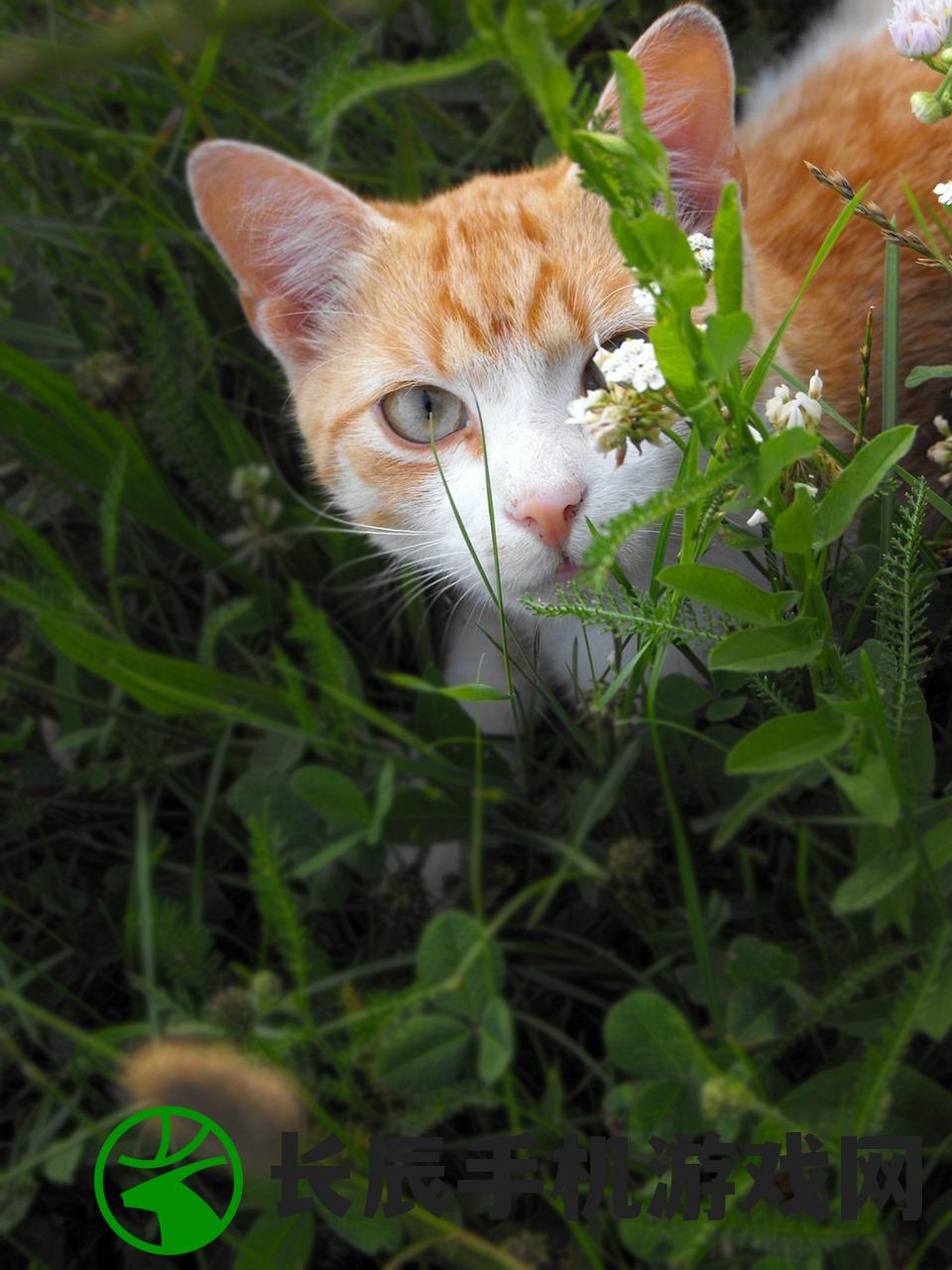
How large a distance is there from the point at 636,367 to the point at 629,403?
30 millimetres

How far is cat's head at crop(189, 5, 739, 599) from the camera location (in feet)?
4.05

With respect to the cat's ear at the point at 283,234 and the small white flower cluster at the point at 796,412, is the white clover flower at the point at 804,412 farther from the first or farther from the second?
the cat's ear at the point at 283,234

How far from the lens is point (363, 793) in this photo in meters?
1.39

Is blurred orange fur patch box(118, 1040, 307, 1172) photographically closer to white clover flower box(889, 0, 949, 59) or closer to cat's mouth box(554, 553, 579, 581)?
cat's mouth box(554, 553, 579, 581)

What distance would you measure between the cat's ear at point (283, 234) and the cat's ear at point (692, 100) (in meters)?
0.39

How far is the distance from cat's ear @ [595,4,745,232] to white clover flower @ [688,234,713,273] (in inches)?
11.2

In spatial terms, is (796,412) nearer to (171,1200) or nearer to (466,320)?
(466,320)

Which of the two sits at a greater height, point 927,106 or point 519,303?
point 927,106

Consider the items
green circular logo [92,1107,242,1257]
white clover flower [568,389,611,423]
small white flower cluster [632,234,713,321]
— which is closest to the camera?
small white flower cluster [632,234,713,321]

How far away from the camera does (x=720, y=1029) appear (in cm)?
107

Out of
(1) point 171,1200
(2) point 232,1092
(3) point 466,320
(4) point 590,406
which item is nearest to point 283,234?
(3) point 466,320

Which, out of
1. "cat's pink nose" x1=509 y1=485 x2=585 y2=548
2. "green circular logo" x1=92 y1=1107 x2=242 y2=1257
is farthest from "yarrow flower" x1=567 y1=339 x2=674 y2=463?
"green circular logo" x1=92 y1=1107 x2=242 y2=1257

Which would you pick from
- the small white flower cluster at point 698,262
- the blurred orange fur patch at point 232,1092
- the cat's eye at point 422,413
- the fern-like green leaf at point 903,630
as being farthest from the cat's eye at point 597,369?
the blurred orange fur patch at point 232,1092

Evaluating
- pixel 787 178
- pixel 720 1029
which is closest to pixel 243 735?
pixel 720 1029
